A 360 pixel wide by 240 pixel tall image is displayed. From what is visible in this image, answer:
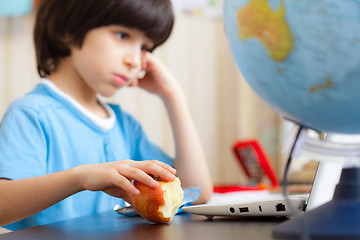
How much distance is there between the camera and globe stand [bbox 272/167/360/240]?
0.38 m

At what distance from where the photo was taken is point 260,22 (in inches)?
17.0

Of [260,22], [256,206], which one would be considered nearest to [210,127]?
[256,206]

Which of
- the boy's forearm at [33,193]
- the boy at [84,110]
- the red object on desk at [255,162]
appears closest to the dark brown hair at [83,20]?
the boy at [84,110]

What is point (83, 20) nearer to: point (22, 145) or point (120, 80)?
point (120, 80)

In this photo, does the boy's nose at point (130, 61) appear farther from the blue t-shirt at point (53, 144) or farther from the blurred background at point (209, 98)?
the blurred background at point (209, 98)

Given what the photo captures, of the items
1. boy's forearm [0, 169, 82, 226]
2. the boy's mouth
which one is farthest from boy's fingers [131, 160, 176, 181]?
the boy's mouth

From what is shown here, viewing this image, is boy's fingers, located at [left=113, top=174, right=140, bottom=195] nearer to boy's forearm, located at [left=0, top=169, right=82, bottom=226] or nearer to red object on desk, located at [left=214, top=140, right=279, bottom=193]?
boy's forearm, located at [left=0, top=169, right=82, bottom=226]

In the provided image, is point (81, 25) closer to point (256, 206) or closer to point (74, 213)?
point (74, 213)

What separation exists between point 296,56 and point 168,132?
188cm

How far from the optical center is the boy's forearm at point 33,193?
0.69 meters

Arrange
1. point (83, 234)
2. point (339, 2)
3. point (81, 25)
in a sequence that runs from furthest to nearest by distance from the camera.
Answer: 1. point (81, 25)
2. point (83, 234)
3. point (339, 2)

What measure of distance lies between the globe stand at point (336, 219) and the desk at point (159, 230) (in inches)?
1.6

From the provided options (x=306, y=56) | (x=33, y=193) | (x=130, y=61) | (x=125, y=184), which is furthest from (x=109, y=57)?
(x=306, y=56)

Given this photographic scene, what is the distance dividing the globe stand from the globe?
2.2 inches
